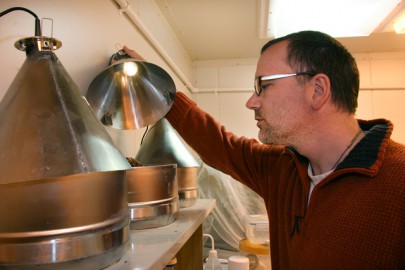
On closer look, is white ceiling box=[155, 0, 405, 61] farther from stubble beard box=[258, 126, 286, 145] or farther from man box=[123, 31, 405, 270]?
stubble beard box=[258, 126, 286, 145]

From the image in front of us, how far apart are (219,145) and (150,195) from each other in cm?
48

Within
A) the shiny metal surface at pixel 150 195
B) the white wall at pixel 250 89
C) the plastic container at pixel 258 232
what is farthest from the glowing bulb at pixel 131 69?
the white wall at pixel 250 89

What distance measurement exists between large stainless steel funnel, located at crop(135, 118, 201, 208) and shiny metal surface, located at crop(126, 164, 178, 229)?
197 mm

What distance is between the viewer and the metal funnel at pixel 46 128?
1.15 feet

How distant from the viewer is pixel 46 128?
0.38 m

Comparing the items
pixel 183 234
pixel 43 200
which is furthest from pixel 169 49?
pixel 43 200

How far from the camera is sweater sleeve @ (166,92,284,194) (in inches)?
42.0

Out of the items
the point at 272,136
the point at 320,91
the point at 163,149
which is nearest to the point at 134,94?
the point at 163,149

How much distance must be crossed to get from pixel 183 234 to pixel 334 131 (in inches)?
20.3

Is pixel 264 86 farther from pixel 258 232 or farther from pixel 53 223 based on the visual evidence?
pixel 258 232

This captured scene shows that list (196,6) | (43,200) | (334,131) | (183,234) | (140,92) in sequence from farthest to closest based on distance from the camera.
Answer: (196,6)
(140,92)
(334,131)
(183,234)
(43,200)

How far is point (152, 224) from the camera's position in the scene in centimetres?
71

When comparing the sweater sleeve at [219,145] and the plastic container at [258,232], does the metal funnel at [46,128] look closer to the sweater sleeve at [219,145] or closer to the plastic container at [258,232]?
the sweater sleeve at [219,145]

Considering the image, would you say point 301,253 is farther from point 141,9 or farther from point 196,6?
point 196,6
